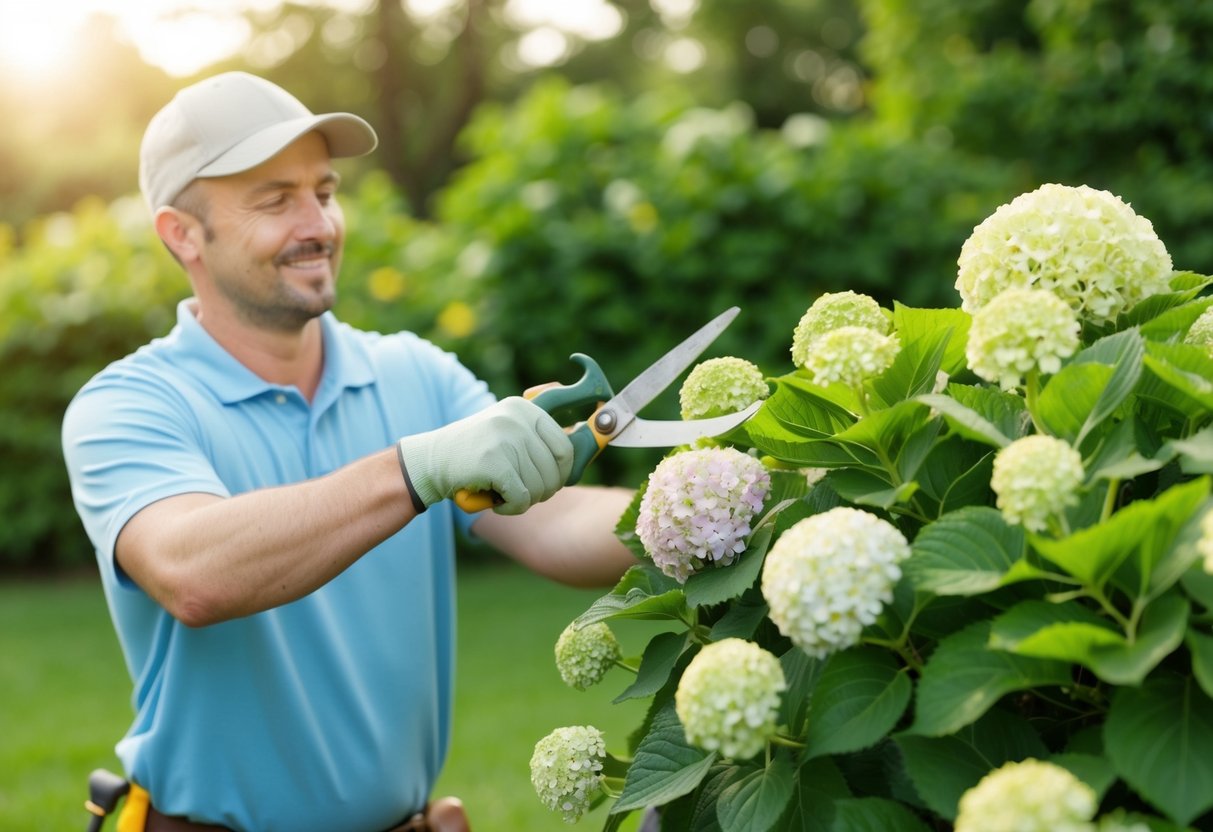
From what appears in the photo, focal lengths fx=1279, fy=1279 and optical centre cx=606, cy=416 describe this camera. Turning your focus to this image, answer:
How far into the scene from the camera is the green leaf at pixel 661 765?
1.21 metres

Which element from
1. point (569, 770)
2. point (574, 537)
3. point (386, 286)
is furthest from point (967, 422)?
point (386, 286)

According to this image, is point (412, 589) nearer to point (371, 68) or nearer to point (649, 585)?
point (649, 585)

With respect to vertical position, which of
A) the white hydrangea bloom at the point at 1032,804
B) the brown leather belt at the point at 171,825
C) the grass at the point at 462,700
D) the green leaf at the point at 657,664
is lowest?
the grass at the point at 462,700

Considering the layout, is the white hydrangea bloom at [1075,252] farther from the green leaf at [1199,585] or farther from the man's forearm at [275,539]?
the man's forearm at [275,539]

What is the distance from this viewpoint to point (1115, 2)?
798 centimetres

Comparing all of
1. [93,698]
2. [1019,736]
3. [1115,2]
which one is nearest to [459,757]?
[93,698]

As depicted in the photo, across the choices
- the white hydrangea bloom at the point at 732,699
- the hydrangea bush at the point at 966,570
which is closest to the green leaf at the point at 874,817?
the hydrangea bush at the point at 966,570

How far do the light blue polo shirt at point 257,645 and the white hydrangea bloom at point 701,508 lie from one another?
1010 mm

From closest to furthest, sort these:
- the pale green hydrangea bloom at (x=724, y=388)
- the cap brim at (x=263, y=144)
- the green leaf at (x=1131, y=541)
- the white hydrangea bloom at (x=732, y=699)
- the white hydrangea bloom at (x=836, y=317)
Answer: the green leaf at (x=1131, y=541), the white hydrangea bloom at (x=732, y=699), the white hydrangea bloom at (x=836, y=317), the pale green hydrangea bloom at (x=724, y=388), the cap brim at (x=263, y=144)

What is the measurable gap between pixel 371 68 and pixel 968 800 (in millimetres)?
27654

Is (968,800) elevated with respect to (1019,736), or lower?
elevated

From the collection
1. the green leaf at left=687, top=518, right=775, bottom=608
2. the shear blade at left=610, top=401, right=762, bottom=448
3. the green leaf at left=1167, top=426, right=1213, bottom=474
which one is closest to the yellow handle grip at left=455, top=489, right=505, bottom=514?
the shear blade at left=610, top=401, right=762, bottom=448

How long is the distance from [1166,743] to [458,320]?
6.21 meters

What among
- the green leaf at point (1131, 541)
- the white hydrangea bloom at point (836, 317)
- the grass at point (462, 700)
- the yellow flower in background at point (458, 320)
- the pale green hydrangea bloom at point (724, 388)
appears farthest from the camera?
the yellow flower in background at point (458, 320)
